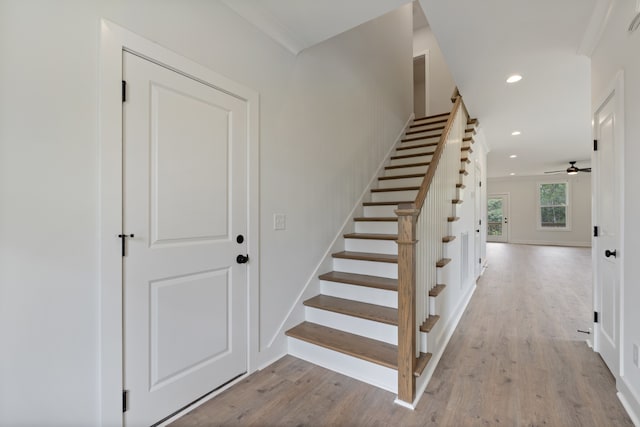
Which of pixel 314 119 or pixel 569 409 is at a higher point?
pixel 314 119

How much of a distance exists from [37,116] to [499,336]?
12.1 feet

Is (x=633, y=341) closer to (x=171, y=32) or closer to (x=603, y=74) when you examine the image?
(x=603, y=74)

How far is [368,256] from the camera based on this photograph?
2803mm

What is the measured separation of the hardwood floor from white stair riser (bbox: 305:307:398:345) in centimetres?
35

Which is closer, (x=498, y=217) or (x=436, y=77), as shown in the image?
(x=436, y=77)

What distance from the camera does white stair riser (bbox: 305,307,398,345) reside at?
2122 millimetres

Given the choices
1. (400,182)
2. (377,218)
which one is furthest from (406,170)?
(377,218)

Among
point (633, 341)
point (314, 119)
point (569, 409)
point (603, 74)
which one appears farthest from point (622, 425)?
point (314, 119)

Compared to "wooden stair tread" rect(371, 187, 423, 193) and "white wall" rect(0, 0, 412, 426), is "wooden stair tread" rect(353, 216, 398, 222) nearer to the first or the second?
"wooden stair tread" rect(371, 187, 423, 193)

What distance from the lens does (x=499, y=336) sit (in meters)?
2.77

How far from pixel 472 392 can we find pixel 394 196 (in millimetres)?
2234

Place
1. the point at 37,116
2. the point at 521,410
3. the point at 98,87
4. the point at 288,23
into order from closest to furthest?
1. the point at 37,116
2. the point at 98,87
3. the point at 521,410
4. the point at 288,23

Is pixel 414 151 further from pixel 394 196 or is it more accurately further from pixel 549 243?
pixel 549 243

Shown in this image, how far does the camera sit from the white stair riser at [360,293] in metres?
2.35
